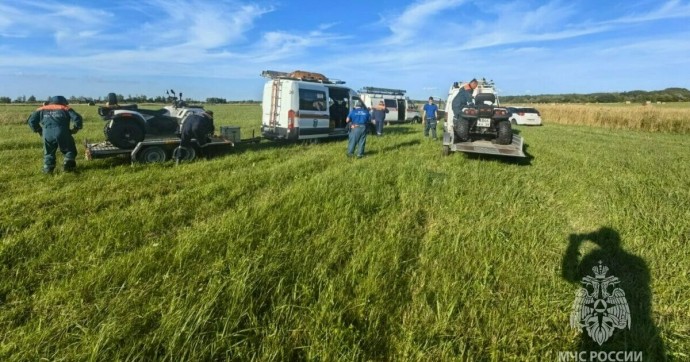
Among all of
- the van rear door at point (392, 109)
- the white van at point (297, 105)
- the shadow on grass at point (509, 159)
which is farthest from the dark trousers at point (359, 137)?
the van rear door at point (392, 109)

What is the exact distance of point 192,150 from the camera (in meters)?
8.12

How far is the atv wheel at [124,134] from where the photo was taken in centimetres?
732

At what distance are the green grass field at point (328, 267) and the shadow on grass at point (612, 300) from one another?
18mm

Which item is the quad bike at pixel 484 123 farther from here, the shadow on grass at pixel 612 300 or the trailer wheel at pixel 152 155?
the trailer wheel at pixel 152 155

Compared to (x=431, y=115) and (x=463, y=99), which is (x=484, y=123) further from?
(x=431, y=115)

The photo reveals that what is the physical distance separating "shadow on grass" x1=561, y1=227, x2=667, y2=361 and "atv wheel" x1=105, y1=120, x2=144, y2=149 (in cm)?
847

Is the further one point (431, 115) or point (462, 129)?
point (431, 115)

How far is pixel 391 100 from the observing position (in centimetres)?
2153

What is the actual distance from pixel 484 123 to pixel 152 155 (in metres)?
→ 8.64

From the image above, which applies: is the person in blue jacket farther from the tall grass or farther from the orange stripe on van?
the tall grass

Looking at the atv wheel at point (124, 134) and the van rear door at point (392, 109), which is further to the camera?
the van rear door at point (392, 109)

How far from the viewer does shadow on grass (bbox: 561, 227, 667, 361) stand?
2.21m

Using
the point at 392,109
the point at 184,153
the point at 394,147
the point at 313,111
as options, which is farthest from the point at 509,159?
the point at 392,109

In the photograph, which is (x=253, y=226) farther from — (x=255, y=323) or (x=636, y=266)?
(x=636, y=266)
